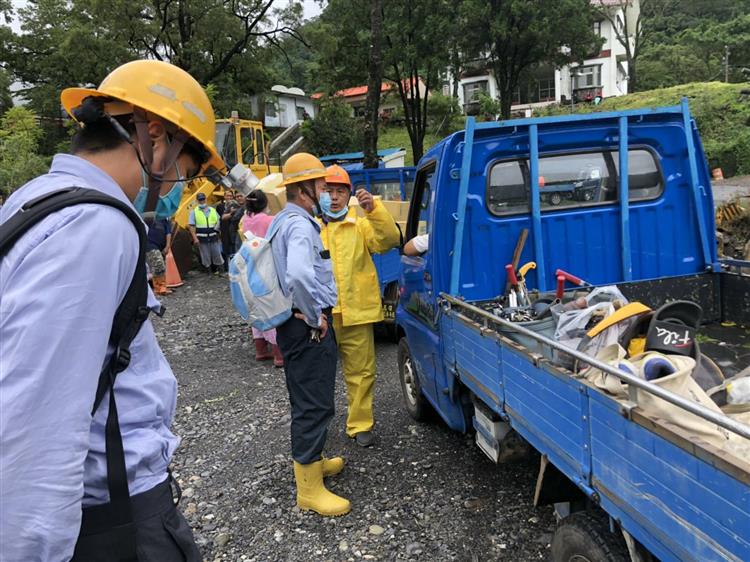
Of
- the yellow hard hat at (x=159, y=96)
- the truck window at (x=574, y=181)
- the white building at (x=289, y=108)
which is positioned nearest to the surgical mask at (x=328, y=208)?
the truck window at (x=574, y=181)

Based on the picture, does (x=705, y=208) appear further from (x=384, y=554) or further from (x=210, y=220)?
(x=210, y=220)

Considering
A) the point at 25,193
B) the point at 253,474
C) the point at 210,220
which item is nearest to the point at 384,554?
the point at 253,474

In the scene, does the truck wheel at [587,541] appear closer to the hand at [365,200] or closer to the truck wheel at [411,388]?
the truck wheel at [411,388]

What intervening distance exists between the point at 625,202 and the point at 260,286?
240 cm

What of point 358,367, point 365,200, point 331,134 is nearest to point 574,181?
point 365,200

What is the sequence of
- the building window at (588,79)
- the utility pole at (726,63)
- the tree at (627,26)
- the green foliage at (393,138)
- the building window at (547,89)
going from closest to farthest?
the green foliage at (393,138) → the tree at (627,26) → the utility pole at (726,63) → the building window at (588,79) → the building window at (547,89)

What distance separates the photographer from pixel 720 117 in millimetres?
25781

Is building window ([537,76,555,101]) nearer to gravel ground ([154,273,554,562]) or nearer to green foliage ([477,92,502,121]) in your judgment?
green foliage ([477,92,502,121])

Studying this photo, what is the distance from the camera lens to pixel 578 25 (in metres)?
20.4

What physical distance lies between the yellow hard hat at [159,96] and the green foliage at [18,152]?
500 inches

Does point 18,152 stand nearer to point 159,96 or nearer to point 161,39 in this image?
point 161,39

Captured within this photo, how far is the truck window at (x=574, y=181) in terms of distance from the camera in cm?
366

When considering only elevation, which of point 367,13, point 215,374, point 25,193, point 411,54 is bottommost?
point 215,374

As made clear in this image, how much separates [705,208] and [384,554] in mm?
3069
